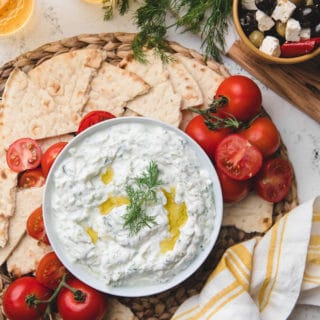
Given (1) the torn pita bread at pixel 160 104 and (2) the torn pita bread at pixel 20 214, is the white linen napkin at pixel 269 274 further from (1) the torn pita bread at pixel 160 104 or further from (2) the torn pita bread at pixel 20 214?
(2) the torn pita bread at pixel 20 214

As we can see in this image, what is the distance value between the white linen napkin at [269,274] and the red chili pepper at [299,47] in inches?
27.3

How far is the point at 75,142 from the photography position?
9.12 feet

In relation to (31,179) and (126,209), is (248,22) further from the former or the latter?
(31,179)

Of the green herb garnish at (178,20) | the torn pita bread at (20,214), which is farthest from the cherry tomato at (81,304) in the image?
the green herb garnish at (178,20)

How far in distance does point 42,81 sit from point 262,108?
109 cm

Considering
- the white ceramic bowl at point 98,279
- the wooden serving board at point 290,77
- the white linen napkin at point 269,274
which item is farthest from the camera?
the wooden serving board at point 290,77

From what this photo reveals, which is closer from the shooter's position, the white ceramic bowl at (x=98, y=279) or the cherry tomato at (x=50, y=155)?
the white ceramic bowl at (x=98, y=279)

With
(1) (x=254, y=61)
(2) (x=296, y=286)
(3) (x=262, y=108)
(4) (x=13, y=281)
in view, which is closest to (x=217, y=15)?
(1) (x=254, y=61)

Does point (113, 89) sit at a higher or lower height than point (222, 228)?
higher

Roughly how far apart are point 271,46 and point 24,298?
1.62 metres

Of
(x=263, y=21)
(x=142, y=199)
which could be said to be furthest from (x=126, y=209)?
(x=263, y=21)

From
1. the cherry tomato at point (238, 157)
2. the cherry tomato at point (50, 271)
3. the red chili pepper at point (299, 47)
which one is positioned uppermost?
the red chili pepper at point (299, 47)

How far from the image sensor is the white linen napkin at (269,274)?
2.85 m

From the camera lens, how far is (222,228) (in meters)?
3.00
